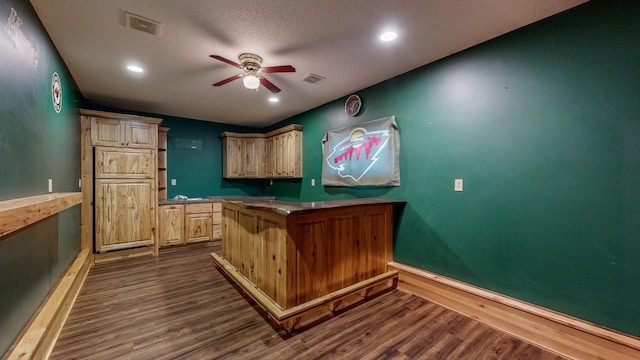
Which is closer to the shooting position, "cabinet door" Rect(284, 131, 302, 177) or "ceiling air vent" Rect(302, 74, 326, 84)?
"ceiling air vent" Rect(302, 74, 326, 84)

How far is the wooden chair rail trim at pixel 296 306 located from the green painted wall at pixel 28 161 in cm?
155

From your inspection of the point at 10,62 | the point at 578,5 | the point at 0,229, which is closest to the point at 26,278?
the point at 0,229

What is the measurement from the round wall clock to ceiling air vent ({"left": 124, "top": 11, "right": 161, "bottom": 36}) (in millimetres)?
2507

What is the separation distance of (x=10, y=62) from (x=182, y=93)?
238 centimetres

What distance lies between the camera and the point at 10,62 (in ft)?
5.08

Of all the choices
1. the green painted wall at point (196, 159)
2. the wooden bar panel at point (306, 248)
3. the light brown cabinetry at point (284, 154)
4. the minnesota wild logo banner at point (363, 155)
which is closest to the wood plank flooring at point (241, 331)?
the wooden bar panel at point (306, 248)

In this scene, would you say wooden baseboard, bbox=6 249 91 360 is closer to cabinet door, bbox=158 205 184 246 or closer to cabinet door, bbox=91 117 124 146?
cabinet door, bbox=158 205 184 246

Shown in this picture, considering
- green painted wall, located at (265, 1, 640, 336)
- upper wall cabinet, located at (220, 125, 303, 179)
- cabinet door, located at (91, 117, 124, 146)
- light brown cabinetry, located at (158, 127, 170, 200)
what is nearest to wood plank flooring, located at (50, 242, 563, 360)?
green painted wall, located at (265, 1, 640, 336)

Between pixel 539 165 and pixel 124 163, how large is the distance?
5.37 meters

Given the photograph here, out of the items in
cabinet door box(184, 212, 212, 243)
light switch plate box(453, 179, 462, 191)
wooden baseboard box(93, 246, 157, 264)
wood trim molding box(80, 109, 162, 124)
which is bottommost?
wooden baseboard box(93, 246, 157, 264)

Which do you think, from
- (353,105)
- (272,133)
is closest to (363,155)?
(353,105)

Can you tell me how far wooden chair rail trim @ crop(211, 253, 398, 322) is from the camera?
208cm

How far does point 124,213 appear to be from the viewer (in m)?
3.95

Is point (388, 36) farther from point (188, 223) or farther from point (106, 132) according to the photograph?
point (188, 223)
